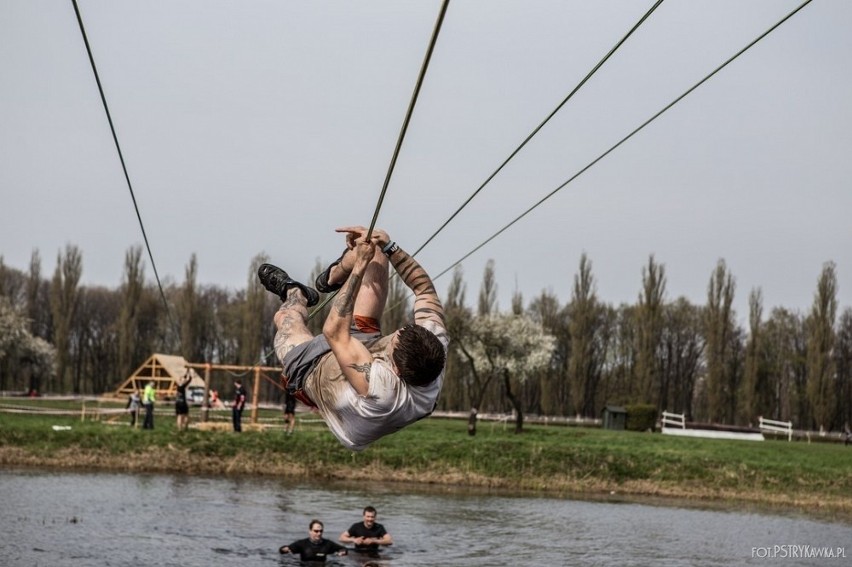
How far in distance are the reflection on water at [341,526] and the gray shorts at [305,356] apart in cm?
1630

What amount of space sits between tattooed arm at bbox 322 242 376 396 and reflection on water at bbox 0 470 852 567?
17.2m

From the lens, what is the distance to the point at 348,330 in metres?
6.90

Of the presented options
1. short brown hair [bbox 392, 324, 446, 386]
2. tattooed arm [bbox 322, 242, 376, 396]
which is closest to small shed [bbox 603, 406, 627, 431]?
short brown hair [bbox 392, 324, 446, 386]

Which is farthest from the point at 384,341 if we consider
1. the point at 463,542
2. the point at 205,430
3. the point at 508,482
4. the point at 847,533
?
the point at 205,430

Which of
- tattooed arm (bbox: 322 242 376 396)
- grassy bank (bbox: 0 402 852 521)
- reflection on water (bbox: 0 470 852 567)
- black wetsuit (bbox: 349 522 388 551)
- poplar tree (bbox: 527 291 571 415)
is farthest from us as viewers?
poplar tree (bbox: 527 291 571 415)

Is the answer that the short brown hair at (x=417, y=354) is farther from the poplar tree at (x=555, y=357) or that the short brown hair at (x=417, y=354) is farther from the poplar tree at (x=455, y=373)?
the poplar tree at (x=555, y=357)

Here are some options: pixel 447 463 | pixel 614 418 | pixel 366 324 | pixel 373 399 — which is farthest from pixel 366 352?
pixel 614 418

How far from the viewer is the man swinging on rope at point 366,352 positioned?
271 inches

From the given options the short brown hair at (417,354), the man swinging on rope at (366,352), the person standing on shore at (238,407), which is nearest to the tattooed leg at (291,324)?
the man swinging on rope at (366,352)

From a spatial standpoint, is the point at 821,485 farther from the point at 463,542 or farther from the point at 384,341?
the point at 384,341

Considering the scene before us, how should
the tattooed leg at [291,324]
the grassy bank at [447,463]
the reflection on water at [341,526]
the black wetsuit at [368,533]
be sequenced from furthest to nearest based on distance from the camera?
the grassy bank at [447,463] < the black wetsuit at [368,533] < the reflection on water at [341,526] < the tattooed leg at [291,324]

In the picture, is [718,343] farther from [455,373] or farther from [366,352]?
[366,352]

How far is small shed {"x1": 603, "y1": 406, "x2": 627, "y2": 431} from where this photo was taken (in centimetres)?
6662

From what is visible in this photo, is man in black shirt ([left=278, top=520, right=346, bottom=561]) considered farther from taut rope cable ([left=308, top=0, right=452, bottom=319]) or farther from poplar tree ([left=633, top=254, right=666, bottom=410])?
poplar tree ([left=633, top=254, right=666, bottom=410])
